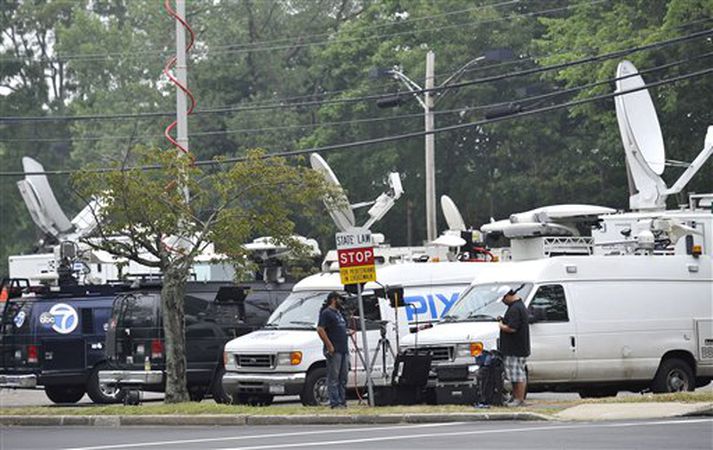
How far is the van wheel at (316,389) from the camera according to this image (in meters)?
25.5

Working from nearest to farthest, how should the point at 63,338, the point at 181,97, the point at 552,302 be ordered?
the point at 552,302 < the point at 181,97 < the point at 63,338

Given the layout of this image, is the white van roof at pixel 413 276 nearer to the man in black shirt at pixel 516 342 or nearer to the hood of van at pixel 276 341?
the hood of van at pixel 276 341

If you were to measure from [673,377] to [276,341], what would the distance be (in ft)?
21.5

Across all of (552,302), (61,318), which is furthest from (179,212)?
(552,302)

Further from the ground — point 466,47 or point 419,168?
point 466,47

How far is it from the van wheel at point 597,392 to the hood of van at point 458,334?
2.68 meters

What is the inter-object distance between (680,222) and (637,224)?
2.99 ft

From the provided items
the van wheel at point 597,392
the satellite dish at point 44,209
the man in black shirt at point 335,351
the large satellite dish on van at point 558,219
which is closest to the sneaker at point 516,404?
the man in black shirt at point 335,351

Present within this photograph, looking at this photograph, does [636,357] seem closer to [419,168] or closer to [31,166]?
[31,166]

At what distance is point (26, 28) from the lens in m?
83.2

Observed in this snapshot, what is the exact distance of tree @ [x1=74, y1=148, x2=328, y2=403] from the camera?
85.1ft

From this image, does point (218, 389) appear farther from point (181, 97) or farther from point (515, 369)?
point (515, 369)

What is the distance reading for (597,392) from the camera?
27.0 metres

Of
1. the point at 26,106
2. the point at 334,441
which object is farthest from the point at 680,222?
the point at 26,106
